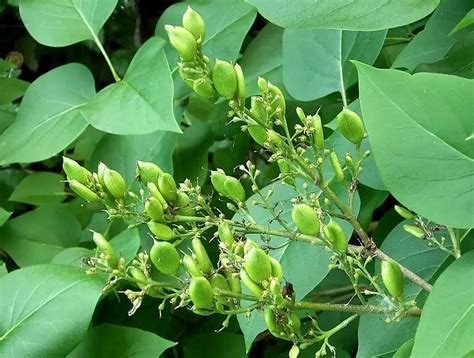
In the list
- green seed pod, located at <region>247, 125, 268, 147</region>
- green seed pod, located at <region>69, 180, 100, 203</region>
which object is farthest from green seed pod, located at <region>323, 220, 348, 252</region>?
green seed pod, located at <region>69, 180, 100, 203</region>

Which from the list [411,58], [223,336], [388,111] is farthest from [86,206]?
[388,111]

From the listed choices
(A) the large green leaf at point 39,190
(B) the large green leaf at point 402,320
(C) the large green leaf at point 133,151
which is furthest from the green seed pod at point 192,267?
(A) the large green leaf at point 39,190

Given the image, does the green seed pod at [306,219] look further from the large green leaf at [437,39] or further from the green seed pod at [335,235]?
the large green leaf at [437,39]

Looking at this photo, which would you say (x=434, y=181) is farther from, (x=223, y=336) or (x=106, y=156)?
(x=106, y=156)

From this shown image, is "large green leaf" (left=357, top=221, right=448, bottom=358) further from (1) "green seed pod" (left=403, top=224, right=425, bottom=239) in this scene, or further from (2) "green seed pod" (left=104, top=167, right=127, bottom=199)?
(2) "green seed pod" (left=104, top=167, right=127, bottom=199)

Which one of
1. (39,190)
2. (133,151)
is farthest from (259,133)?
(39,190)

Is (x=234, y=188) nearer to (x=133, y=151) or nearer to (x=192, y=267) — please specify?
(x=192, y=267)
